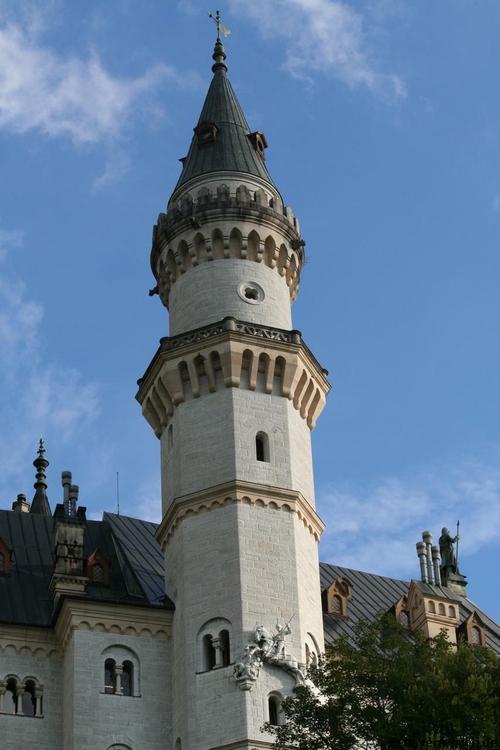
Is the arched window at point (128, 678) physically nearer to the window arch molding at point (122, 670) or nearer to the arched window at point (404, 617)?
the window arch molding at point (122, 670)

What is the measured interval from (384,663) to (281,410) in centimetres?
1525

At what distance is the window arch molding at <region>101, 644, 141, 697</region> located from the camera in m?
53.5

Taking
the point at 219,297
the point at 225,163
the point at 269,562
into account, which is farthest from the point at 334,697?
the point at 225,163

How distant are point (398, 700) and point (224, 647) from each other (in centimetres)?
1075

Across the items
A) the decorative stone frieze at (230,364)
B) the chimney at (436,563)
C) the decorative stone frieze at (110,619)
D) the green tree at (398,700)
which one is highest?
the decorative stone frieze at (230,364)

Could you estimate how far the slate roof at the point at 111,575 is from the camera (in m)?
56.3

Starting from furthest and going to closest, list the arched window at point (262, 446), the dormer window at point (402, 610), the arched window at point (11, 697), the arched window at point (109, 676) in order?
the dormer window at point (402, 610), the arched window at point (262, 446), the arched window at point (11, 697), the arched window at point (109, 676)

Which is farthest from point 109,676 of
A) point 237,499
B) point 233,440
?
point 233,440

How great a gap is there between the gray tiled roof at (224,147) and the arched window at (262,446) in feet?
38.6

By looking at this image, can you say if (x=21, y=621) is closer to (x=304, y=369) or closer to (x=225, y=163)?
(x=304, y=369)

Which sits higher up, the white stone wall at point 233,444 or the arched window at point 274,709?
the white stone wall at point 233,444

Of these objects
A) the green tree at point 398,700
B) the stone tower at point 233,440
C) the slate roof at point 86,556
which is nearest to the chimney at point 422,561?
the slate roof at point 86,556

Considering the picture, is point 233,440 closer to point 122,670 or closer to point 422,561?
point 122,670

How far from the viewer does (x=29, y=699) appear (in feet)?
179
